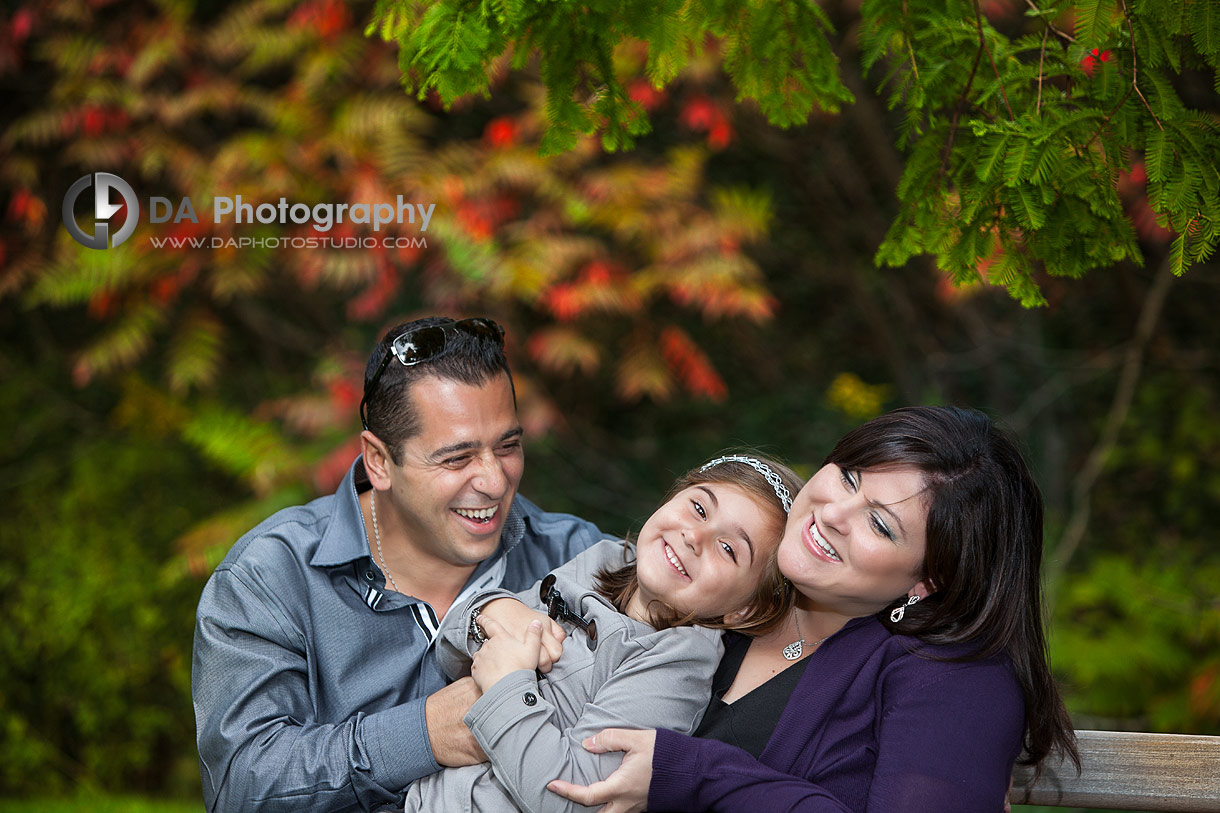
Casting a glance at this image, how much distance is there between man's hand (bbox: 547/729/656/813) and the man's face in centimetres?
68

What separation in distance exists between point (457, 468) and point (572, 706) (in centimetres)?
64

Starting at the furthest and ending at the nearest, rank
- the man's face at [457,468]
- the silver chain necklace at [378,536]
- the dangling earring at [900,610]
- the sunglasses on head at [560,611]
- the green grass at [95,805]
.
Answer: the green grass at [95,805]
the silver chain necklace at [378,536]
the man's face at [457,468]
the sunglasses on head at [560,611]
the dangling earring at [900,610]

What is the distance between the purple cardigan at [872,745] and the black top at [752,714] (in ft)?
0.19

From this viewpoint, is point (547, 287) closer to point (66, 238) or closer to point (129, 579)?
point (66, 238)

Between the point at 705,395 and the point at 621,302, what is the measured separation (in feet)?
5.54

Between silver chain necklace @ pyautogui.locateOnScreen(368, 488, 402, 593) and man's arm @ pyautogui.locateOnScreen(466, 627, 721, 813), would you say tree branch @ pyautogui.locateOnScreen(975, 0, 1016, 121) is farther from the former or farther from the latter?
silver chain necklace @ pyautogui.locateOnScreen(368, 488, 402, 593)

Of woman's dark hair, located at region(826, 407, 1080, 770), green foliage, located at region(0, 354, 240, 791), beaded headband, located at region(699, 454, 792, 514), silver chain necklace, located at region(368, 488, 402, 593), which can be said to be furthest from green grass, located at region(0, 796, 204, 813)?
woman's dark hair, located at region(826, 407, 1080, 770)

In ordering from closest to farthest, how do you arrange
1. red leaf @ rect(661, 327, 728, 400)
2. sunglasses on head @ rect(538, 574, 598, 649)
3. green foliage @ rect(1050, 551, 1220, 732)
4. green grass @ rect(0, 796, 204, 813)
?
sunglasses on head @ rect(538, 574, 598, 649)
green foliage @ rect(1050, 551, 1220, 732)
green grass @ rect(0, 796, 204, 813)
red leaf @ rect(661, 327, 728, 400)

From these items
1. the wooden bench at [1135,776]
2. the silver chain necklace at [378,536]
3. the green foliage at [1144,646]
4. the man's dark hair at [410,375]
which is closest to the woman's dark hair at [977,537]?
the wooden bench at [1135,776]

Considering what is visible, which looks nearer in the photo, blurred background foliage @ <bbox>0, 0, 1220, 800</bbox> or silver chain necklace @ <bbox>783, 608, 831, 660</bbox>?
silver chain necklace @ <bbox>783, 608, 831, 660</bbox>

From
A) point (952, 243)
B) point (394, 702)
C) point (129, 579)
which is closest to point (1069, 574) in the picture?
point (952, 243)

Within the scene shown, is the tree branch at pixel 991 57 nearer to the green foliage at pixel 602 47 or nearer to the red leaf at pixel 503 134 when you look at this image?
the green foliage at pixel 602 47

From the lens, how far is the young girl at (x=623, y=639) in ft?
6.41

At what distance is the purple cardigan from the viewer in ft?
5.83
